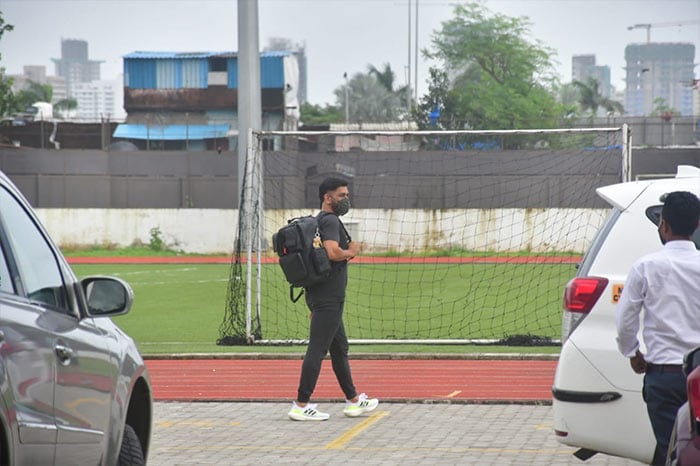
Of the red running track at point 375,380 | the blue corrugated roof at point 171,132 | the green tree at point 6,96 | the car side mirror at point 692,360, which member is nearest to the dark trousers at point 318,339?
the red running track at point 375,380

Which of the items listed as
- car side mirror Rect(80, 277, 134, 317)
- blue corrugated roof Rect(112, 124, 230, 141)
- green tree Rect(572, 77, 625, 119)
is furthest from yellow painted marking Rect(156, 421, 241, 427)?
green tree Rect(572, 77, 625, 119)

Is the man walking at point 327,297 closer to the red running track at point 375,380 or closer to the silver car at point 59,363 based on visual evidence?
the red running track at point 375,380

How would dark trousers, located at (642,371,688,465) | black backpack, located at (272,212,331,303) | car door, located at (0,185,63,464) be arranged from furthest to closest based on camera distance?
black backpack, located at (272,212,331,303)
dark trousers, located at (642,371,688,465)
car door, located at (0,185,63,464)

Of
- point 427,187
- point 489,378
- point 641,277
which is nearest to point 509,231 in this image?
point 427,187

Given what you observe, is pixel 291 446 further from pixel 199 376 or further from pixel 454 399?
pixel 199 376

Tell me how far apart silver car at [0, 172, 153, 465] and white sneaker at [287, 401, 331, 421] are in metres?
4.28

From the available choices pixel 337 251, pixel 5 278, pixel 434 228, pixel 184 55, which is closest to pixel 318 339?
pixel 337 251

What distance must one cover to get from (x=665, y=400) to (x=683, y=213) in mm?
860

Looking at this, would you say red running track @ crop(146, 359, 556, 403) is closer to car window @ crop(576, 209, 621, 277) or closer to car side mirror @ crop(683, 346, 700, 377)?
car window @ crop(576, 209, 621, 277)

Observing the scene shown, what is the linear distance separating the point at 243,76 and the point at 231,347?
10117 mm

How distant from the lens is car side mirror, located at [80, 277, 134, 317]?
19.4ft

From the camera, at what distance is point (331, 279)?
11.0 meters

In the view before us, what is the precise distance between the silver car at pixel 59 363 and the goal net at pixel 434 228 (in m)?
10.8

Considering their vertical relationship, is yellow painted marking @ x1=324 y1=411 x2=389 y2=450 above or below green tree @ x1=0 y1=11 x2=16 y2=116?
below
